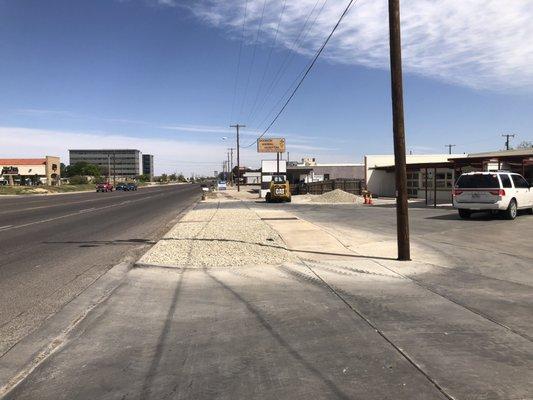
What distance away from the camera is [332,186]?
52625 millimetres

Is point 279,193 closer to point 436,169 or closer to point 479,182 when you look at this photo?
point 436,169

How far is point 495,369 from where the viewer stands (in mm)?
4535

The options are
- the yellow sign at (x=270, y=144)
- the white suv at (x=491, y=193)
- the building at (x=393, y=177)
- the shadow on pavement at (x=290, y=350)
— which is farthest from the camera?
the yellow sign at (x=270, y=144)

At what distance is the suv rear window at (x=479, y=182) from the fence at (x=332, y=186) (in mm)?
29844

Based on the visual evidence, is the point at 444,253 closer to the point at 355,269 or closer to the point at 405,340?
the point at 355,269

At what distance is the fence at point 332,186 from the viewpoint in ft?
168

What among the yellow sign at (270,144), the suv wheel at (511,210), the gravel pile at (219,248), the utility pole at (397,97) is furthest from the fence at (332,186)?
the utility pole at (397,97)

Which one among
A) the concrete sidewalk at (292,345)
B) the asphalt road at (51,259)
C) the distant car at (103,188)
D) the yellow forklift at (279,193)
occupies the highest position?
the distant car at (103,188)

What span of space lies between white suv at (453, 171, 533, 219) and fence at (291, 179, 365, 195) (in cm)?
2971

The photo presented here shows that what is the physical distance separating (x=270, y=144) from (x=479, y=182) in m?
50.8

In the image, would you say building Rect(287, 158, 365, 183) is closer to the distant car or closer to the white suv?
the distant car

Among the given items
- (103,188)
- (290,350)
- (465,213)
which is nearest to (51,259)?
(290,350)

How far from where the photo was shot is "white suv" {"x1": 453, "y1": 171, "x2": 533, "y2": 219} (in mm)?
18641

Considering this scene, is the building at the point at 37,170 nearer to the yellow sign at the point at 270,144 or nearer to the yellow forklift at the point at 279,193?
the yellow sign at the point at 270,144
